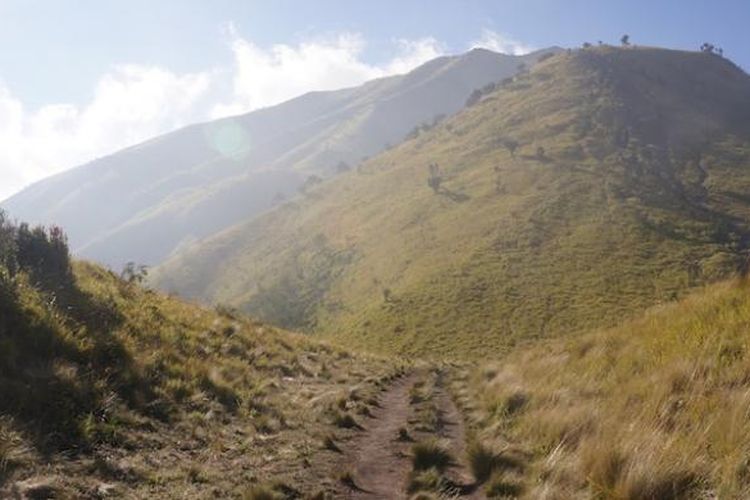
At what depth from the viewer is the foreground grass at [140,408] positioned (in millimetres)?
8203

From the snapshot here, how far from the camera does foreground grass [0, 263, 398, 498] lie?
323 inches

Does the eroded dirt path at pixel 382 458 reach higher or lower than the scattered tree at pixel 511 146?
lower

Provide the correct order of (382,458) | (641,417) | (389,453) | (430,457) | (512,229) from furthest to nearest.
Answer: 1. (512,229)
2. (389,453)
3. (382,458)
4. (430,457)
5. (641,417)

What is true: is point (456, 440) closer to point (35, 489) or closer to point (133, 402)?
point (133, 402)

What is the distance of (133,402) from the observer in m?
11.3

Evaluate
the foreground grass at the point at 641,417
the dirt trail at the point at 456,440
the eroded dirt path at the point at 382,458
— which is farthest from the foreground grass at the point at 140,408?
the foreground grass at the point at 641,417

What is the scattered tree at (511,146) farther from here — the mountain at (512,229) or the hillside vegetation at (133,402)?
the hillside vegetation at (133,402)

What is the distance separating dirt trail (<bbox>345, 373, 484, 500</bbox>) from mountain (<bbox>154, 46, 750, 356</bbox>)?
52.2 meters

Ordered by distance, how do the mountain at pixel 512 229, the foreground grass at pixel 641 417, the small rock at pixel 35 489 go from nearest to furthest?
the foreground grass at pixel 641 417 → the small rock at pixel 35 489 → the mountain at pixel 512 229

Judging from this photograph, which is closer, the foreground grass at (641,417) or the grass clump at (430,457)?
the foreground grass at (641,417)

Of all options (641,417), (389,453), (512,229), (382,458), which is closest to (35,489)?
(382,458)

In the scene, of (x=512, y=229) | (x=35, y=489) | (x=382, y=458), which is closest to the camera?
(x=35, y=489)

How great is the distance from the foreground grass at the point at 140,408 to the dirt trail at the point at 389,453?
51 centimetres

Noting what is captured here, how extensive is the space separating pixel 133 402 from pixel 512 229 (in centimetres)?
10081
